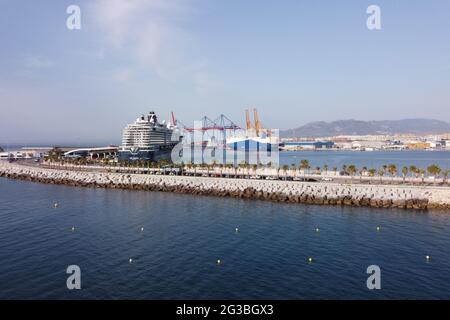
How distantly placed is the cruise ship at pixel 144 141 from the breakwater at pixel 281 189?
26561 mm

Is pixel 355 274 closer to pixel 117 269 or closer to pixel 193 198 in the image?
pixel 117 269

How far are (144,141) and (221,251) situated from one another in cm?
7081

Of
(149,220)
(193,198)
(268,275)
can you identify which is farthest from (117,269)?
(193,198)

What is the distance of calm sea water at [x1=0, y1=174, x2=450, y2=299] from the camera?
19234 millimetres

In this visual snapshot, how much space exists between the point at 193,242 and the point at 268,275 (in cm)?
783

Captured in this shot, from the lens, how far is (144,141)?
Answer: 301 feet

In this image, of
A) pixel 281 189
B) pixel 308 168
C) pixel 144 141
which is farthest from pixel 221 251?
pixel 144 141

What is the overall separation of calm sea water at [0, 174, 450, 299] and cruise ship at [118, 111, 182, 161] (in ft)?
154

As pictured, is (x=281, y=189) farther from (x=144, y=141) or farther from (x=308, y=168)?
(x=144, y=141)

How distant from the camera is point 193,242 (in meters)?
26.9

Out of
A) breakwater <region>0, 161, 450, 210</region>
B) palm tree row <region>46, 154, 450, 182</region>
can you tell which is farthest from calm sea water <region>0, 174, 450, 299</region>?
palm tree row <region>46, 154, 450, 182</region>

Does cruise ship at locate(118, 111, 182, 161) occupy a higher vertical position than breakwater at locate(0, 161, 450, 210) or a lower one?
higher

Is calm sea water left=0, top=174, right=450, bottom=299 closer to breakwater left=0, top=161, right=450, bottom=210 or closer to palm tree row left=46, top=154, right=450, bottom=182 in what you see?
breakwater left=0, top=161, right=450, bottom=210

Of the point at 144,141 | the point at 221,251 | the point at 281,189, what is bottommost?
the point at 221,251
